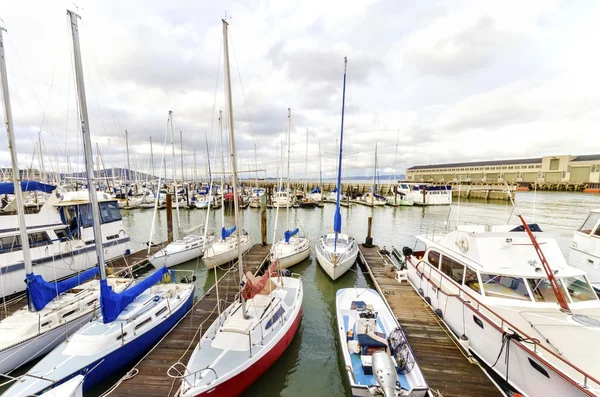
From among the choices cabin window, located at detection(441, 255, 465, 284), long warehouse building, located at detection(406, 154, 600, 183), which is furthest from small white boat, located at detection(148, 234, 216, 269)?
long warehouse building, located at detection(406, 154, 600, 183)

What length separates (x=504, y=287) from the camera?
7.68 metres

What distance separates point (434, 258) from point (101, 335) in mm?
12181

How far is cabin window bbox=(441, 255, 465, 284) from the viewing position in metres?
8.72

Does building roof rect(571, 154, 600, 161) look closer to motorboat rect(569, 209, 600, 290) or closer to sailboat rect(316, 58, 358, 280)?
motorboat rect(569, 209, 600, 290)

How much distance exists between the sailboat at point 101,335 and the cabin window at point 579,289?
13105 millimetres

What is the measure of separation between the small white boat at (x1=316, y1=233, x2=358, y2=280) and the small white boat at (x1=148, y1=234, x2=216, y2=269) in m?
7.63

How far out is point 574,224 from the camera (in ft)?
96.1

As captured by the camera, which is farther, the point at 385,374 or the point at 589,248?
the point at 589,248

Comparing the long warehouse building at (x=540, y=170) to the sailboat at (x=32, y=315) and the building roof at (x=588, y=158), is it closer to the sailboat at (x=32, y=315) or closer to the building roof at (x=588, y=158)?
the building roof at (x=588, y=158)

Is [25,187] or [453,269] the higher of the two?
[25,187]

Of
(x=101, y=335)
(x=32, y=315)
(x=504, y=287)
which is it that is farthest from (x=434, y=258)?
(x=32, y=315)

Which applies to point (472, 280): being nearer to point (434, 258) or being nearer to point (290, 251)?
point (434, 258)

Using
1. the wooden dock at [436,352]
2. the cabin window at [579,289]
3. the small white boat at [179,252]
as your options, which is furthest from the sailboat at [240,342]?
the cabin window at [579,289]

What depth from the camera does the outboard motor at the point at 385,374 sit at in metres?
5.34
